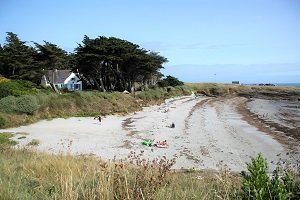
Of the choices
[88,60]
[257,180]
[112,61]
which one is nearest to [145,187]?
[257,180]

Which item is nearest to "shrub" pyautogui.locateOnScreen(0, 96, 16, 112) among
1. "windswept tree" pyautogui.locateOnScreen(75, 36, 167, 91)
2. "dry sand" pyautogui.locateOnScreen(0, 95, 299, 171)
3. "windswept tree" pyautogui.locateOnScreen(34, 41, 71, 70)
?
"dry sand" pyautogui.locateOnScreen(0, 95, 299, 171)

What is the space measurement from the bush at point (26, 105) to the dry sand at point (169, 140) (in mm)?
1620

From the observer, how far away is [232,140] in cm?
2039

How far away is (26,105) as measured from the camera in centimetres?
2556

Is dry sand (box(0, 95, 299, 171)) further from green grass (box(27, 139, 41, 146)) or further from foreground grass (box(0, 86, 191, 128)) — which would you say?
foreground grass (box(0, 86, 191, 128))

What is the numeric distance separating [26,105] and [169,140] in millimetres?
11296

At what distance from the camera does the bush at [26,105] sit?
25312mm

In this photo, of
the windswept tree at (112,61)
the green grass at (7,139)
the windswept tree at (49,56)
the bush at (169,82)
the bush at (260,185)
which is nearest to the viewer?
the bush at (260,185)

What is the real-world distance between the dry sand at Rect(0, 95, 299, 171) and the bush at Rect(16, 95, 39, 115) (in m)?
1.62

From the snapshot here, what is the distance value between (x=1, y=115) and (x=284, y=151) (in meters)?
16.7

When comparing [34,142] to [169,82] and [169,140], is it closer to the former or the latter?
[169,140]

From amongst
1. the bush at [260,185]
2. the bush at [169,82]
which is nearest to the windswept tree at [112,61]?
the bush at [169,82]

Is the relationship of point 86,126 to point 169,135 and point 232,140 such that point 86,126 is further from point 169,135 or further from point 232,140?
point 232,140

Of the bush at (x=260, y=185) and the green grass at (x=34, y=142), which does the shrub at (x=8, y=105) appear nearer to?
the green grass at (x=34, y=142)
